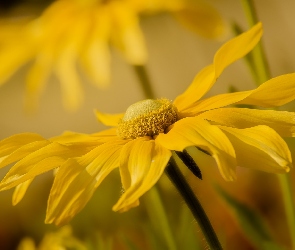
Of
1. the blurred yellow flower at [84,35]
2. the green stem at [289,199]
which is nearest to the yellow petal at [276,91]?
the green stem at [289,199]

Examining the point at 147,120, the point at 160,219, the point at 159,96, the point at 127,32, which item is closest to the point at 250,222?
the point at 160,219

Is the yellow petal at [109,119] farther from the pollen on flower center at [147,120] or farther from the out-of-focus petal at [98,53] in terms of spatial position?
the out-of-focus petal at [98,53]

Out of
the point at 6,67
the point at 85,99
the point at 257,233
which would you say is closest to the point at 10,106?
the point at 85,99

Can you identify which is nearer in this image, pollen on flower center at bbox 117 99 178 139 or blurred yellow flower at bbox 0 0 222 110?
pollen on flower center at bbox 117 99 178 139

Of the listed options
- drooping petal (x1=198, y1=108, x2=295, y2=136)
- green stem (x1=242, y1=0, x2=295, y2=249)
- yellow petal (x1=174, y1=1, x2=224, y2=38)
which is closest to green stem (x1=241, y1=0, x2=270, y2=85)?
green stem (x1=242, y1=0, x2=295, y2=249)

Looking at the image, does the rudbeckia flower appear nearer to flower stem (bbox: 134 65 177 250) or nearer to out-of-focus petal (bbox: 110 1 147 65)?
flower stem (bbox: 134 65 177 250)

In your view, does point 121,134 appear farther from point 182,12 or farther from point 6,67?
point 6,67

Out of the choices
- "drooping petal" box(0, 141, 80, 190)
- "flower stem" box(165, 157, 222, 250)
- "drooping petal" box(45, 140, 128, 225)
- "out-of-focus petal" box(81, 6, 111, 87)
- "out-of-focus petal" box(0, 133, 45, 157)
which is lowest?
"flower stem" box(165, 157, 222, 250)
